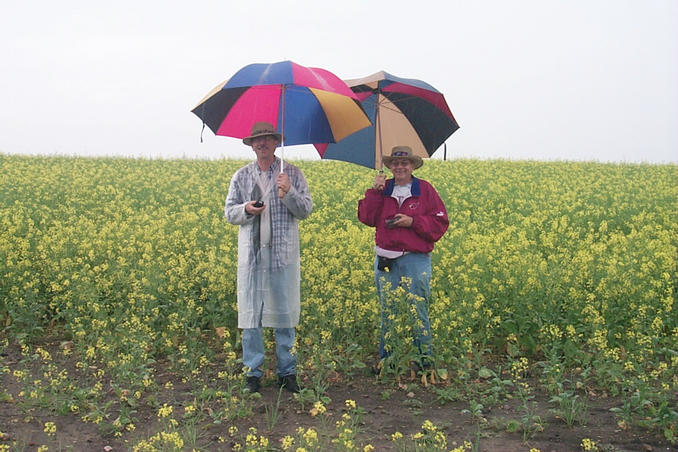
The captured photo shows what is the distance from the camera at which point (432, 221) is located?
20.4 feet

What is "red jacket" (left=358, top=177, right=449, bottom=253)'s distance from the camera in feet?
20.4

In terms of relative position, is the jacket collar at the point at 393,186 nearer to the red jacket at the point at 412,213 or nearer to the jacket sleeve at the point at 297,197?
the red jacket at the point at 412,213

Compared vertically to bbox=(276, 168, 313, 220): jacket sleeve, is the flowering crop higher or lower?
lower

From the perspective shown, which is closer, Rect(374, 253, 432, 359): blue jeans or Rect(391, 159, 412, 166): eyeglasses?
Rect(391, 159, 412, 166): eyeglasses

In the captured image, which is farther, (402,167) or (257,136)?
(402,167)

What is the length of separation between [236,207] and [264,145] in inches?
23.4

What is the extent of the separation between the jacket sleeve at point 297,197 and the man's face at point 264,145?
0.88 feet

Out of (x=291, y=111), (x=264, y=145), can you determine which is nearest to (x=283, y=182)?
(x=264, y=145)

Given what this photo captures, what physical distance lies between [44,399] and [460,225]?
30.3 ft

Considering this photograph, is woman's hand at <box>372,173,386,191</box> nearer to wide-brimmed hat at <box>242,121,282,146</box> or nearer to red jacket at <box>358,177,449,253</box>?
red jacket at <box>358,177,449,253</box>

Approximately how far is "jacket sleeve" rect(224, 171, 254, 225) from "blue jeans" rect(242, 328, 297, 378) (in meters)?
1.01

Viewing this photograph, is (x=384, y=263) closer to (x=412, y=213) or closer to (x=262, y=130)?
(x=412, y=213)

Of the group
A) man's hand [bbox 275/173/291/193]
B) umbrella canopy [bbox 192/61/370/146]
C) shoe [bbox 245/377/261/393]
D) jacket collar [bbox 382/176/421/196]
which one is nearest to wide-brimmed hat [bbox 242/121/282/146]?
umbrella canopy [bbox 192/61/370/146]

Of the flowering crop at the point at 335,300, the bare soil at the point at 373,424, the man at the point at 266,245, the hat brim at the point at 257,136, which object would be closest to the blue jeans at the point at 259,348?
the man at the point at 266,245
